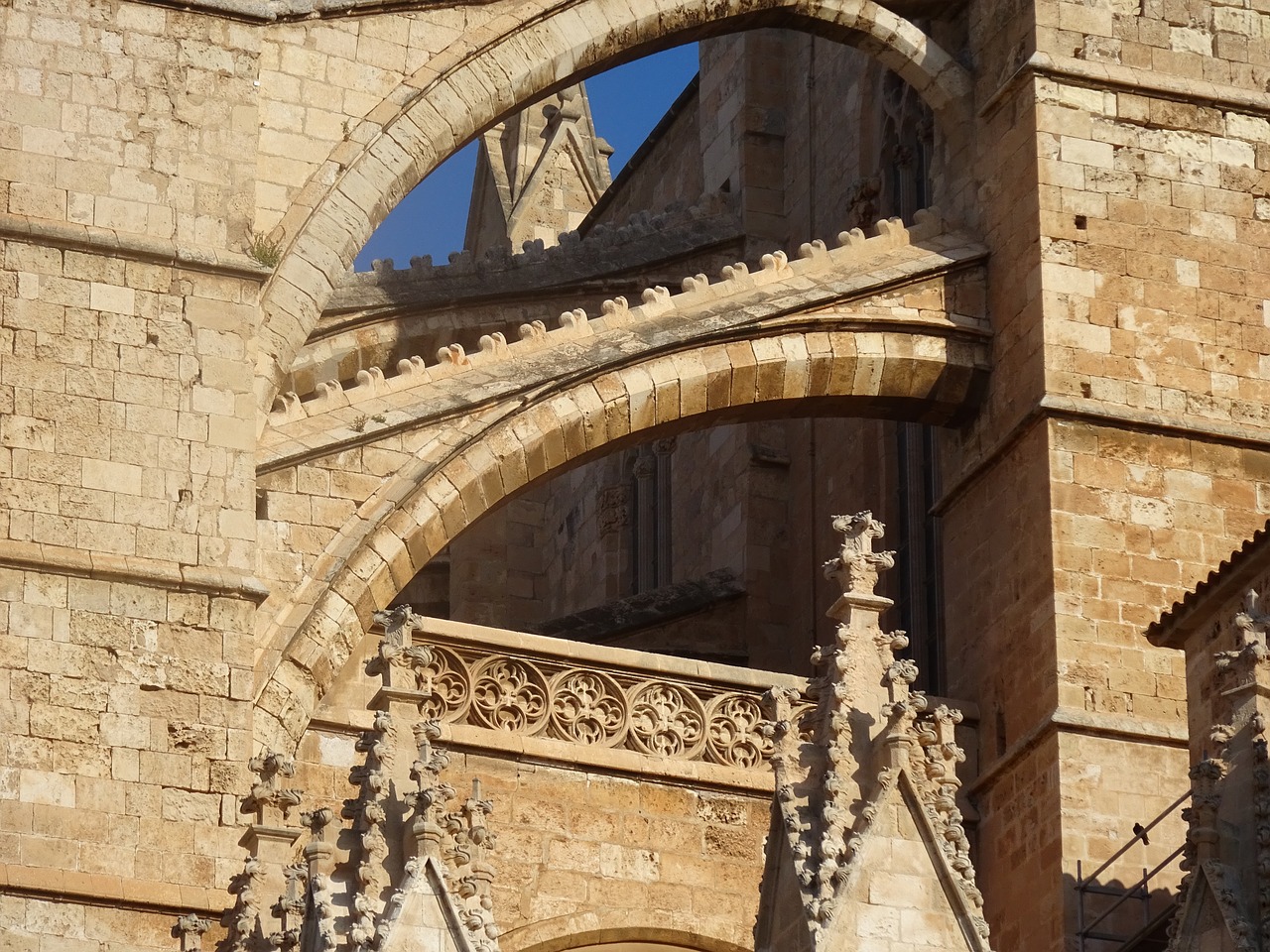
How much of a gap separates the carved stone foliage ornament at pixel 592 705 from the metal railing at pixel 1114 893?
1.50 m

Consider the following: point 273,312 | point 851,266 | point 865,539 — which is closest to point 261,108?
point 273,312

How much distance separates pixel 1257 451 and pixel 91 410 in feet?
17.6

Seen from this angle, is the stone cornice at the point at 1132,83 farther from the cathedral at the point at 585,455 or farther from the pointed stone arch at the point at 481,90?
the pointed stone arch at the point at 481,90

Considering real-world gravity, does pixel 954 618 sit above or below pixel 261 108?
below

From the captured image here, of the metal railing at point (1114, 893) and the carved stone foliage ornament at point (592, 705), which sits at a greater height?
the carved stone foliage ornament at point (592, 705)

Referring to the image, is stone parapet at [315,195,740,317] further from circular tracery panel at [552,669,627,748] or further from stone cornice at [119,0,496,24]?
circular tracery panel at [552,669,627,748]

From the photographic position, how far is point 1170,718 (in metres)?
14.4

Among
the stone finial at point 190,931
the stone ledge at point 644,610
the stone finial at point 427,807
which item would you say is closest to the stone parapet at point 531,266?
the stone ledge at point 644,610

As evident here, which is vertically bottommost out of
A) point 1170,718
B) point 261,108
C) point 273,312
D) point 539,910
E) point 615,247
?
point 539,910

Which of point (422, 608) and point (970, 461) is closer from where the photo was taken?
point (970, 461)

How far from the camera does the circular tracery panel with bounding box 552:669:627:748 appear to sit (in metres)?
14.2

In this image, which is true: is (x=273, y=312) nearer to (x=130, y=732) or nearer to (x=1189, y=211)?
(x=130, y=732)

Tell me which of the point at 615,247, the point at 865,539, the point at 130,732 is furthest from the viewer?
the point at 615,247

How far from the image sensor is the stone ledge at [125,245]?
1356 centimetres
